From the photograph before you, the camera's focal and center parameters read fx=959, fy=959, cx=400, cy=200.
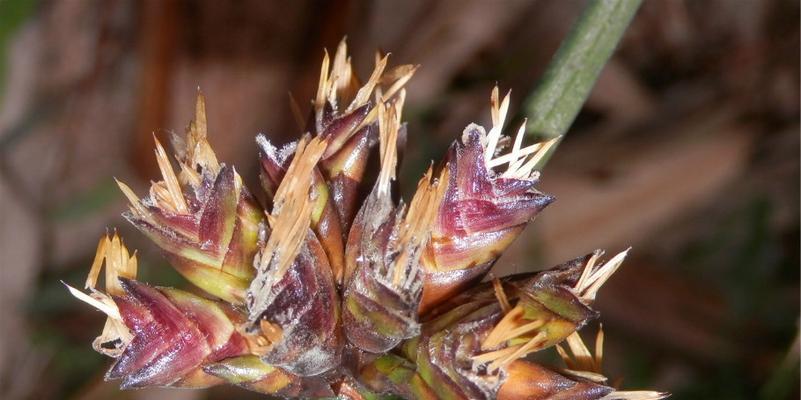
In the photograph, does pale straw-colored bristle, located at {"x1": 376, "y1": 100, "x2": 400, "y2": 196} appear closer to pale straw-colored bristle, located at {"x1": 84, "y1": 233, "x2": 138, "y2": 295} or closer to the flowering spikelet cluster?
the flowering spikelet cluster

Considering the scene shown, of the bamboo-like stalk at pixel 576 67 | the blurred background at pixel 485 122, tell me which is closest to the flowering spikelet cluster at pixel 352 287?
the bamboo-like stalk at pixel 576 67

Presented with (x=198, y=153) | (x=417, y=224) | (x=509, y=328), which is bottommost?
(x=509, y=328)

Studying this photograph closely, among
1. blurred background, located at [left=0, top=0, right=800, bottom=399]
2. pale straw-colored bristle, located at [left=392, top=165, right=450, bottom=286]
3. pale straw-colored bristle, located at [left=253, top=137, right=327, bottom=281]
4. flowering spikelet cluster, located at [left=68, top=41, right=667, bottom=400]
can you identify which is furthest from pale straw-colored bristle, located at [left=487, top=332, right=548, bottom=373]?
blurred background, located at [left=0, top=0, right=800, bottom=399]

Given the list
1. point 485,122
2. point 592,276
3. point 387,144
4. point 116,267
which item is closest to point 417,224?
point 387,144

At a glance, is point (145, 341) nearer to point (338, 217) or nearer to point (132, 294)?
point (132, 294)

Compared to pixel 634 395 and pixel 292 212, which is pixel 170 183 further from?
pixel 634 395
